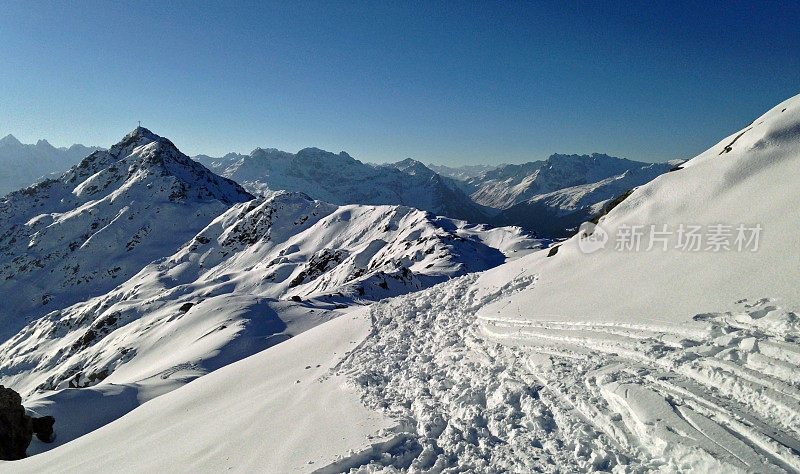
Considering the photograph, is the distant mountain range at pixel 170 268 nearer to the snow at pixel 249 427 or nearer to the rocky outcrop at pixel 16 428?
the rocky outcrop at pixel 16 428

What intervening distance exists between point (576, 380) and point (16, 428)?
22998 millimetres

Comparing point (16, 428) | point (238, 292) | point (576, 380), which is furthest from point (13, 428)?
point (238, 292)

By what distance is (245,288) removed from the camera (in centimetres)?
8488

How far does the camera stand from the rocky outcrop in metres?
15.9

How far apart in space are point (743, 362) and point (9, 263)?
197776 millimetres

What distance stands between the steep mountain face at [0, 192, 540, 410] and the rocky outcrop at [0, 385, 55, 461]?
17.7 feet

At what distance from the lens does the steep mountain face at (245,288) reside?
3597 cm

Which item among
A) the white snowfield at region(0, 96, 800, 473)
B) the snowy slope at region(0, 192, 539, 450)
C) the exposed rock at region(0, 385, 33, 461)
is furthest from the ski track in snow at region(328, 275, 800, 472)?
the snowy slope at region(0, 192, 539, 450)

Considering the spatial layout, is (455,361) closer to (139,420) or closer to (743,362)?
(743,362)

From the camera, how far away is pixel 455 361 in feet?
36.2

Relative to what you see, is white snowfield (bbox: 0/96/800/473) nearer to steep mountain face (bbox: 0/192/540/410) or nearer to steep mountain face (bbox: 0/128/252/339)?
steep mountain face (bbox: 0/192/540/410)

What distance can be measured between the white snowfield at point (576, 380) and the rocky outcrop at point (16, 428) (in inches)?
180

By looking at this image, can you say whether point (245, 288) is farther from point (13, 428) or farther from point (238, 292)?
point (13, 428)

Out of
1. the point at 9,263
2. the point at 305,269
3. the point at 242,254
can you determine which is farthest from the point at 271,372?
the point at 9,263
